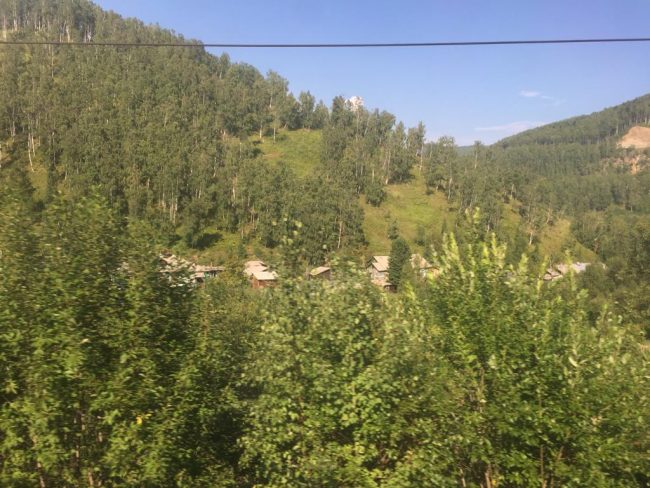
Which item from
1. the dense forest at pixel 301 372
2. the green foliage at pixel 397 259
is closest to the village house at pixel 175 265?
the dense forest at pixel 301 372

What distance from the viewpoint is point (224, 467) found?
7.28 m

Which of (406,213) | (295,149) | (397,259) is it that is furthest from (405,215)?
(295,149)

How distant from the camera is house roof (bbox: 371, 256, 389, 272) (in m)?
62.5

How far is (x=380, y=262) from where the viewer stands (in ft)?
213

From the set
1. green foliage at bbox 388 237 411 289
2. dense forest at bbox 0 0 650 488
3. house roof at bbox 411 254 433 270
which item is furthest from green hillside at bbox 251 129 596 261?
dense forest at bbox 0 0 650 488

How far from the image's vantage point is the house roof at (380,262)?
62.5 metres

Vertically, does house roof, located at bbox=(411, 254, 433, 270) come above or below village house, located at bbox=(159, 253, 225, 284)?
below

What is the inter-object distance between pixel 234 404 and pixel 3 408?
2.81 meters

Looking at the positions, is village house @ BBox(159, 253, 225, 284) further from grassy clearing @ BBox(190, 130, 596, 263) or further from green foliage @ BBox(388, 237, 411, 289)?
grassy clearing @ BBox(190, 130, 596, 263)

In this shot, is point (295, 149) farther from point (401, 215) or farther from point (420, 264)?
point (420, 264)

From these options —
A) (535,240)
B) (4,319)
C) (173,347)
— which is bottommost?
(535,240)

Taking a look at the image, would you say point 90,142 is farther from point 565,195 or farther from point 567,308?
point 565,195

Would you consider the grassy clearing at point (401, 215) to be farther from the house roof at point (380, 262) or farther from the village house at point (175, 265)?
the village house at point (175, 265)

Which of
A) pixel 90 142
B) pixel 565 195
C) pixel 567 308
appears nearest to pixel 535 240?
pixel 565 195
